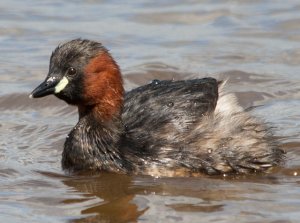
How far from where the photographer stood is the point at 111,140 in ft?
29.5

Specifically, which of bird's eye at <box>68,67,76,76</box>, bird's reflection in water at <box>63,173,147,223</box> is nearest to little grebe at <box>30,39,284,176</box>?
bird's eye at <box>68,67,76,76</box>

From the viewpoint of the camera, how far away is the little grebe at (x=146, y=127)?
28.8ft

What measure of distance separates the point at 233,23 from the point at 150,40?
4.38 ft

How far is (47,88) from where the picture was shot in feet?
28.7

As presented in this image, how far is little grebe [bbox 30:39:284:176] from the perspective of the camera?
8.79 meters

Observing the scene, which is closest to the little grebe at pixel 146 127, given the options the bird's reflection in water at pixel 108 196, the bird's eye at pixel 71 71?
the bird's eye at pixel 71 71

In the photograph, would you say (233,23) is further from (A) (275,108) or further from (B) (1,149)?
(B) (1,149)

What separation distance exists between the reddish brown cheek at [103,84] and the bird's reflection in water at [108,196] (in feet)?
2.12

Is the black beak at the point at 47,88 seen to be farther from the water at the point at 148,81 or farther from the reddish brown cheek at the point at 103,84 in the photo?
the water at the point at 148,81

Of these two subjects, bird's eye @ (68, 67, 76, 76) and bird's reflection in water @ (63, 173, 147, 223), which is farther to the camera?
bird's eye @ (68, 67, 76, 76)

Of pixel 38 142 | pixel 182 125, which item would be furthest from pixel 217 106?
pixel 38 142

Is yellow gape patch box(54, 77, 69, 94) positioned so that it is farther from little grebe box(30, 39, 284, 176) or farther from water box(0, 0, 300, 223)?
water box(0, 0, 300, 223)

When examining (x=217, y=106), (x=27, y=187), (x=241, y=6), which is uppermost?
(x=241, y=6)

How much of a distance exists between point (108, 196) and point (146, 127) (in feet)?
2.73
